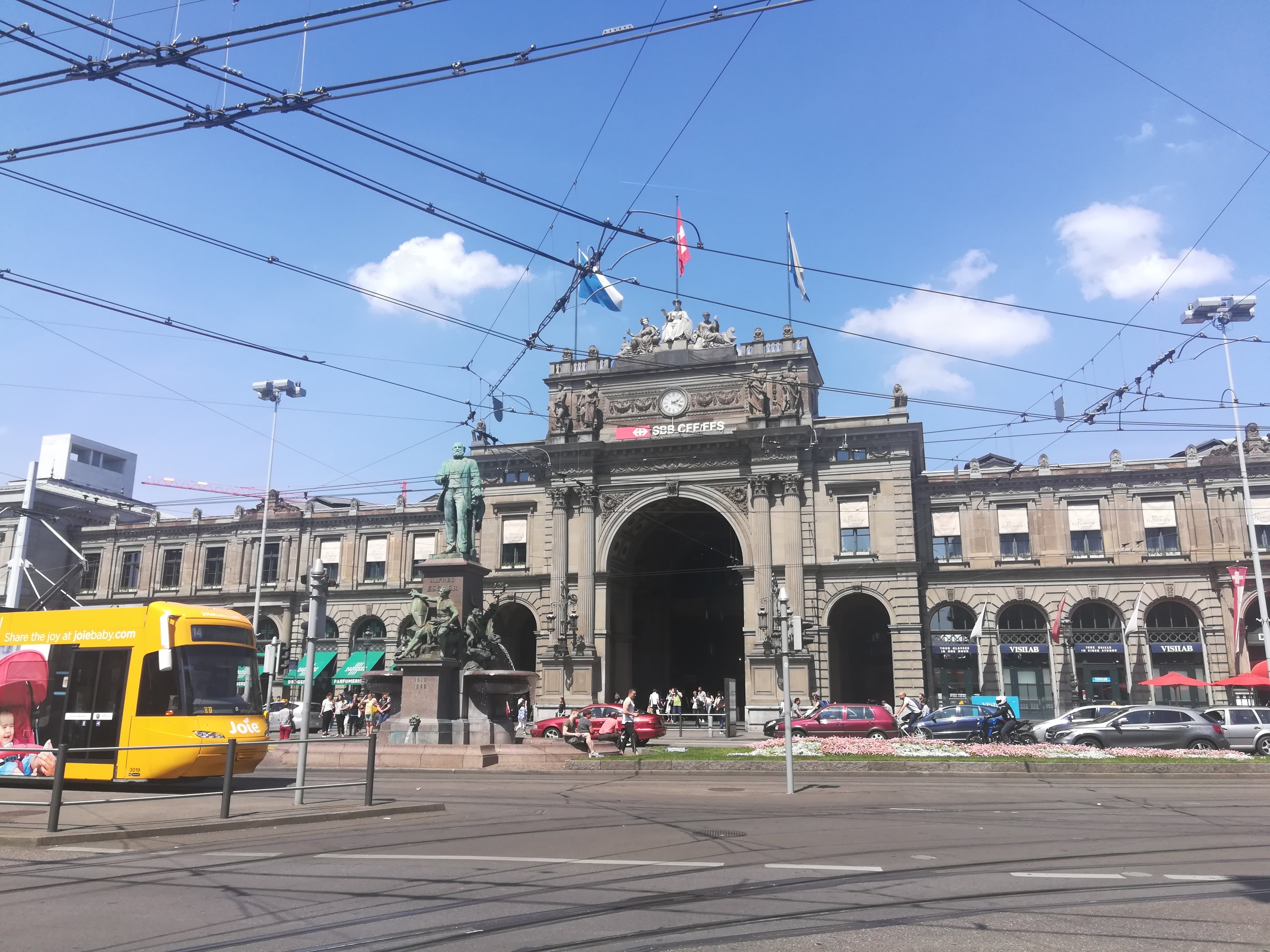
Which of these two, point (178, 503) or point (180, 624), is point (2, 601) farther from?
point (180, 624)

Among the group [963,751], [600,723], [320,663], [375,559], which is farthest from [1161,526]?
[320,663]

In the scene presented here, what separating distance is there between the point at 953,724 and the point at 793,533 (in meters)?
15.6

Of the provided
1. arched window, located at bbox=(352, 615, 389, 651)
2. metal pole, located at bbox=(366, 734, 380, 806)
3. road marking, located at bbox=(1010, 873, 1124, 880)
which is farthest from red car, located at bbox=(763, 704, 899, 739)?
arched window, located at bbox=(352, 615, 389, 651)

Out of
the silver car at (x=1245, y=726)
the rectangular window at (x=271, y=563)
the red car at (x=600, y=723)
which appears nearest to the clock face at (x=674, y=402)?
the red car at (x=600, y=723)

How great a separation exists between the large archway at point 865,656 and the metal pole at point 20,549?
124ft

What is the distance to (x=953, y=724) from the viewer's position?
31.8 m

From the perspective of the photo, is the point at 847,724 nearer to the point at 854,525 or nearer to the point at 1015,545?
the point at 854,525

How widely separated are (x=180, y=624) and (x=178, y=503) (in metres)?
31.0

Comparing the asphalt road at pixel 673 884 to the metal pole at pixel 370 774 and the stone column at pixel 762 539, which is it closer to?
the metal pole at pixel 370 774

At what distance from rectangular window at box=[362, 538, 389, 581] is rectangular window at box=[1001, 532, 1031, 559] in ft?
116

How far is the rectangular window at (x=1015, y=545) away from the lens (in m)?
47.8

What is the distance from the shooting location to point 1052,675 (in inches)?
1821

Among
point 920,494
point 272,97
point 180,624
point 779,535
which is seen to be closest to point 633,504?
point 779,535

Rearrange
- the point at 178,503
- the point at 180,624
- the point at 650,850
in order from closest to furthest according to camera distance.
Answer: the point at 650,850
the point at 180,624
the point at 178,503
